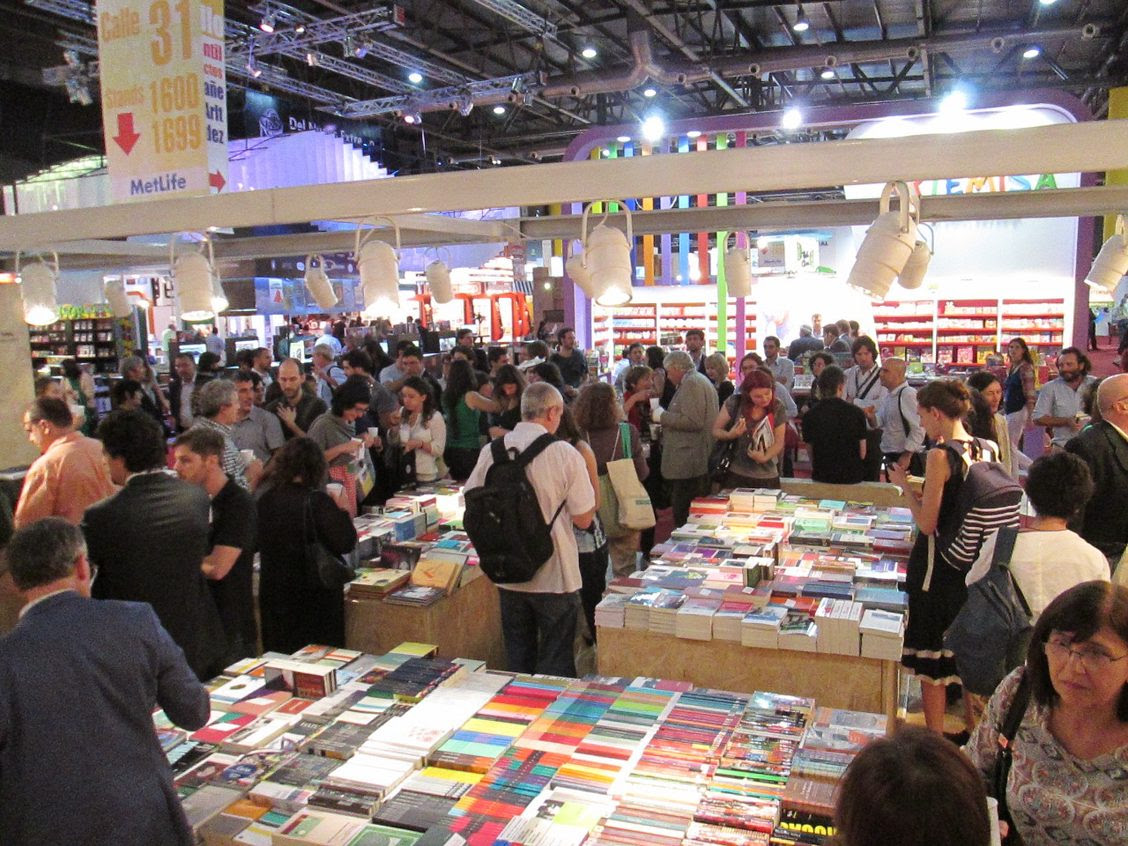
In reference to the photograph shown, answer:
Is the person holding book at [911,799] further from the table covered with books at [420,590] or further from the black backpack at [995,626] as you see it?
the table covered with books at [420,590]

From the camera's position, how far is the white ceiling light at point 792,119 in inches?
418

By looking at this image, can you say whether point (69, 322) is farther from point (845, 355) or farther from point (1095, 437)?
point (1095, 437)

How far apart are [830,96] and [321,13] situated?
10.1 metres

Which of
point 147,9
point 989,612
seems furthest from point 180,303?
point 989,612

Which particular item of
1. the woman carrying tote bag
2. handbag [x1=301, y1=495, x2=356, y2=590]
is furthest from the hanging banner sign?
the woman carrying tote bag

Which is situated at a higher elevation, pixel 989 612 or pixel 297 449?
pixel 297 449

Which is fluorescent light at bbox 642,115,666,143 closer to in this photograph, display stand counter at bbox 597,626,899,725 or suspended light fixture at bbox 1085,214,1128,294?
suspended light fixture at bbox 1085,214,1128,294

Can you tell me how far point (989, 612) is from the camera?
304 cm

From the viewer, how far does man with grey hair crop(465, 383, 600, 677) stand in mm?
3682

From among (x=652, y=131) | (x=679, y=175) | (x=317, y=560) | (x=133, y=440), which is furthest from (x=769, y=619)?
(x=652, y=131)

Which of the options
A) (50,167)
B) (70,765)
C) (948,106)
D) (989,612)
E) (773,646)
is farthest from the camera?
(50,167)

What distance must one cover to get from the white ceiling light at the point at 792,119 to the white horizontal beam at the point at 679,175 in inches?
330

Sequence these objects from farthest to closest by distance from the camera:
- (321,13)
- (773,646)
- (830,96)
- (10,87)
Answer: (830,96), (10,87), (321,13), (773,646)

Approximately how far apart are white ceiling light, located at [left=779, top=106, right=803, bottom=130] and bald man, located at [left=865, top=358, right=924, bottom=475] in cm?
506
